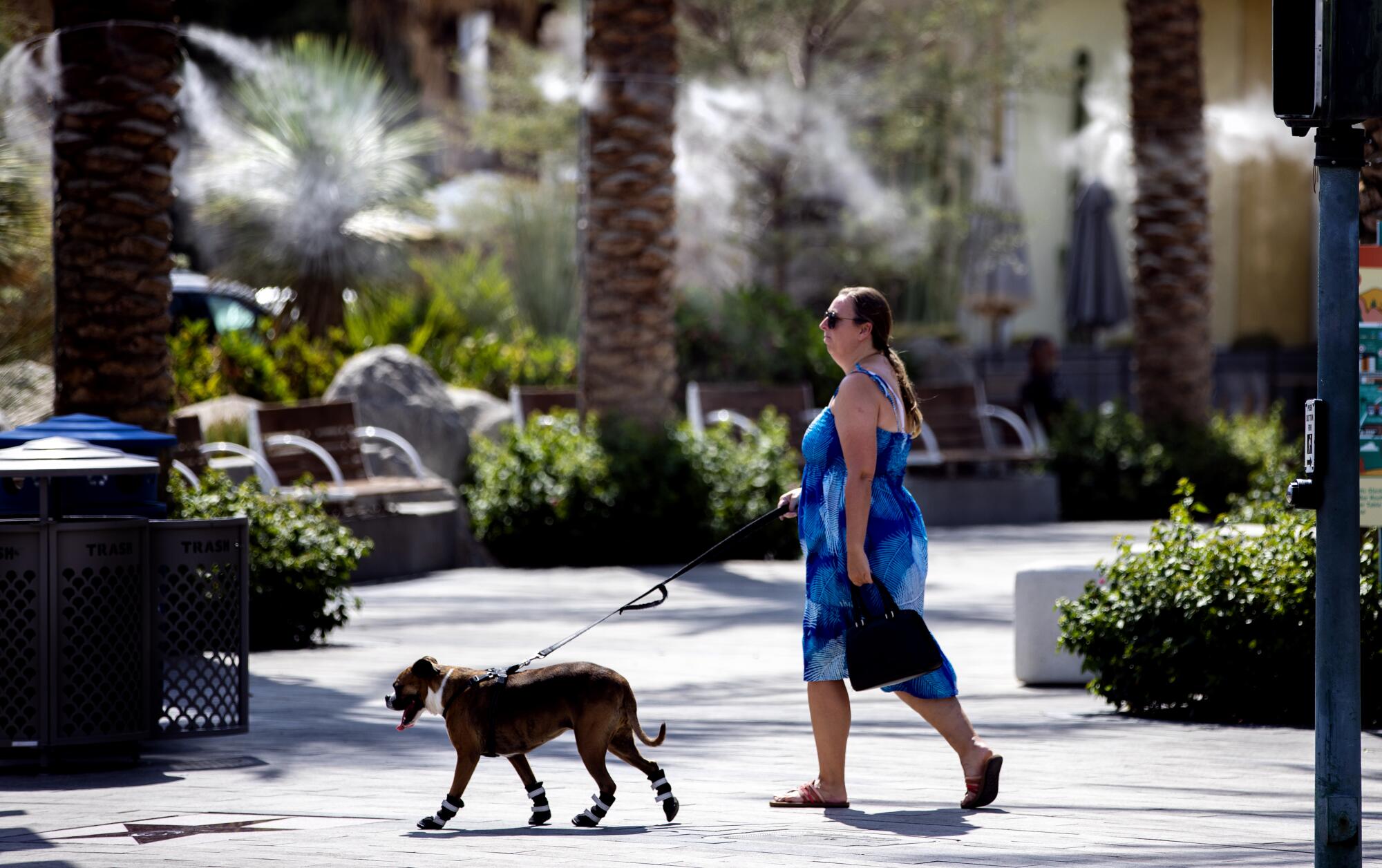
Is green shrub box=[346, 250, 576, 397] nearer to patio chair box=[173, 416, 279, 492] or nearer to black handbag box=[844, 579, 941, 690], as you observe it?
patio chair box=[173, 416, 279, 492]

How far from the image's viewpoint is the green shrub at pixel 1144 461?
1628 centimetres

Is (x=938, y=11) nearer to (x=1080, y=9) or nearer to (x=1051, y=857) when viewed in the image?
(x=1080, y=9)

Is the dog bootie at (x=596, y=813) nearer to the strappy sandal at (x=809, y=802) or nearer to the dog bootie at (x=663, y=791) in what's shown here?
the dog bootie at (x=663, y=791)

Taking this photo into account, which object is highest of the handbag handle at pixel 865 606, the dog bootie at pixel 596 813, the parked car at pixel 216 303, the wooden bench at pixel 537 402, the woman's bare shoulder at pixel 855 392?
the parked car at pixel 216 303

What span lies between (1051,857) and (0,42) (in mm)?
10219

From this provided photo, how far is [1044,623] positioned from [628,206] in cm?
633

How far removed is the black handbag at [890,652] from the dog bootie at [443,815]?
116cm

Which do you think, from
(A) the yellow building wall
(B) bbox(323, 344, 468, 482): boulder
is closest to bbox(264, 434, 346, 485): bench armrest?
(B) bbox(323, 344, 468, 482): boulder

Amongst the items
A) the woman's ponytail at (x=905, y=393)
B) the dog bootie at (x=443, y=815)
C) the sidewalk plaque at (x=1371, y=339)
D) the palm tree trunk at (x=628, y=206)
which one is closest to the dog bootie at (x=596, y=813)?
the dog bootie at (x=443, y=815)

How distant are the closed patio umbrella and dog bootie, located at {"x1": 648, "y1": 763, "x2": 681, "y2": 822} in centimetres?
2230

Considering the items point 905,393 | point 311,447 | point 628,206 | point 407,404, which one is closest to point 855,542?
point 905,393

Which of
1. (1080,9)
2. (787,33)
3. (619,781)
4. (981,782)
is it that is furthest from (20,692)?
(1080,9)

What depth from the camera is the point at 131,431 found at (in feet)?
23.8

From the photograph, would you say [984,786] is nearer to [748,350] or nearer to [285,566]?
[285,566]
